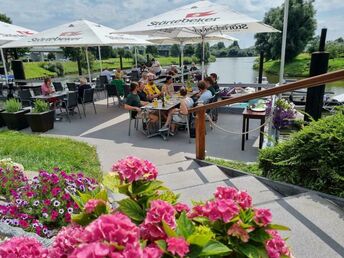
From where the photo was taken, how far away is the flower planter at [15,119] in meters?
6.84

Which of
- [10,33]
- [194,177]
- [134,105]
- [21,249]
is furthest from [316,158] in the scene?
[10,33]

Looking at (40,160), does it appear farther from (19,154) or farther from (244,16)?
(244,16)

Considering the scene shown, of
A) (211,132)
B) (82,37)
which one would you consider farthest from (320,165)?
(82,37)

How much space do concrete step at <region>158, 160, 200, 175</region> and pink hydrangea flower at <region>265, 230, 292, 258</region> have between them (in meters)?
3.14

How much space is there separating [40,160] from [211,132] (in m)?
3.49

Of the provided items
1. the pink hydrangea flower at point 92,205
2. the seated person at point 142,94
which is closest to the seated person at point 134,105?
the seated person at point 142,94

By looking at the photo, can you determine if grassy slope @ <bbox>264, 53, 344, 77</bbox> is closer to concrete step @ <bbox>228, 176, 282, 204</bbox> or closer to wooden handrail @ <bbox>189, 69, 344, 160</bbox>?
wooden handrail @ <bbox>189, 69, 344, 160</bbox>

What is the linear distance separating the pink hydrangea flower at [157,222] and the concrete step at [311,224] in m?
1.28

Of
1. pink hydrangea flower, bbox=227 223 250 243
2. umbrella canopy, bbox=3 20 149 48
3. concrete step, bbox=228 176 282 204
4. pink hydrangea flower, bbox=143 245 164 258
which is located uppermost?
umbrella canopy, bbox=3 20 149 48

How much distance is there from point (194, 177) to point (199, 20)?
3.72 metres

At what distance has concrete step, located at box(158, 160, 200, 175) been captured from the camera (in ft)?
13.8

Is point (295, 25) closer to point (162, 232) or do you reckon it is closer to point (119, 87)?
point (119, 87)

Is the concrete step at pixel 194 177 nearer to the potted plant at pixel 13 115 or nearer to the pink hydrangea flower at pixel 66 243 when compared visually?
the pink hydrangea flower at pixel 66 243

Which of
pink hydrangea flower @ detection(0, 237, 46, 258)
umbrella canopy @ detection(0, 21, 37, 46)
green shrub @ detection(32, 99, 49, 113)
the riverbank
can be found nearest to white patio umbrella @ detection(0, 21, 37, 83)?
umbrella canopy @ detection(0, 21, 37, 46)
